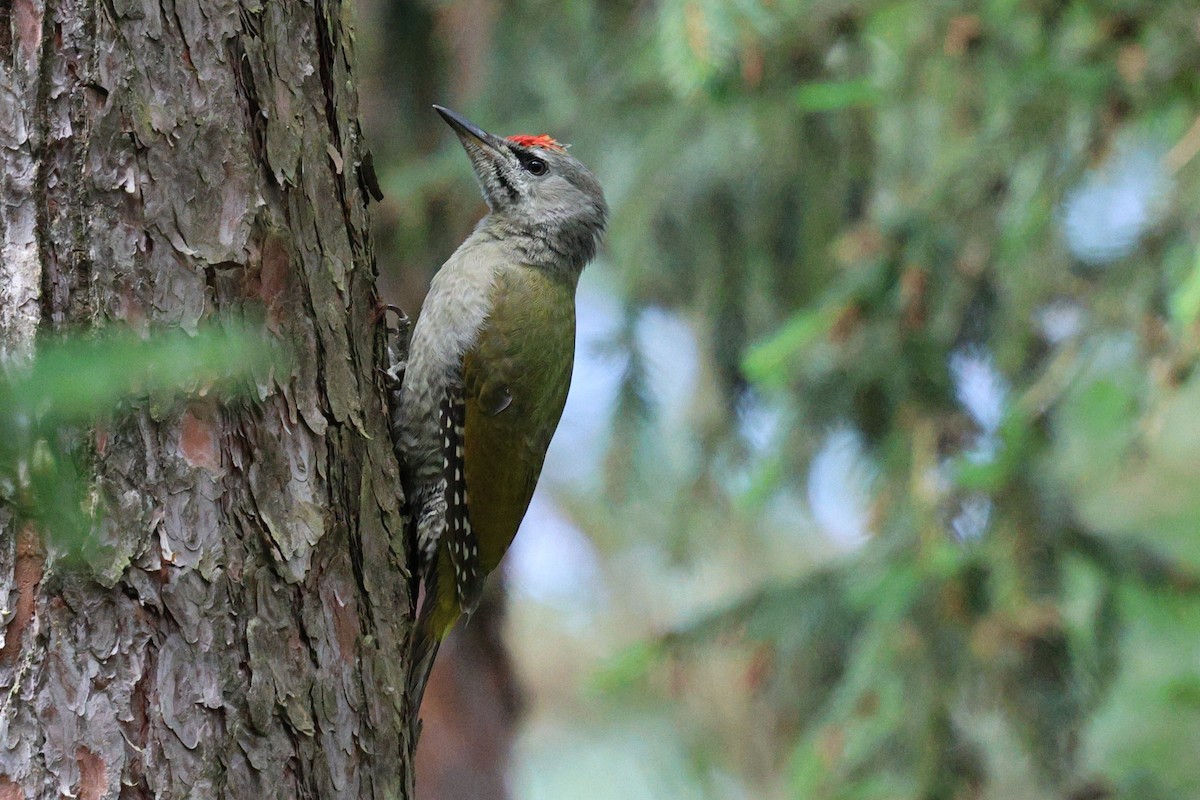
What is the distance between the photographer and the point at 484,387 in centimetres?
332

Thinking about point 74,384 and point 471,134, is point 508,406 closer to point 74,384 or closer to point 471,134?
point 471,134

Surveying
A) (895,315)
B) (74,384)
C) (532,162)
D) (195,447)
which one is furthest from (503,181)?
(74,384)

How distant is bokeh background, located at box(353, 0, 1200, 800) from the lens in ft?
11.8

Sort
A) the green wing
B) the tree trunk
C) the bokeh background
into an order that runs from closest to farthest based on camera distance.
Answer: the tree trunk, the green wing, the bokeh background

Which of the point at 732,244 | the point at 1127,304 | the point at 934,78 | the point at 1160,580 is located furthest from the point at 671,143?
the point at 1160,580

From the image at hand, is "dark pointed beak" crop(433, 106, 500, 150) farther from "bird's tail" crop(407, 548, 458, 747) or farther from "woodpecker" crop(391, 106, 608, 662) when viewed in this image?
"bird's tail" crop(407, 548, 458, 747)

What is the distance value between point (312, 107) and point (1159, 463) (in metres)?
6.60

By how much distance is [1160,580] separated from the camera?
376cm

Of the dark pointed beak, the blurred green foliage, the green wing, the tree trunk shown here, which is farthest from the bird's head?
the blurred green foliage

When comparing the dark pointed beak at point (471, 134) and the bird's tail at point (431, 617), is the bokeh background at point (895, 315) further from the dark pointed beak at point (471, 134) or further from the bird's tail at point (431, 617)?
the bird's tail at point (431, 617)

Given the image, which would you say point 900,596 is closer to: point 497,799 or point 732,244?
point 732,244

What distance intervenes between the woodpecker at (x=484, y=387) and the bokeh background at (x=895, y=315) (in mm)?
638

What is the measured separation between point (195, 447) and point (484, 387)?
1.44m

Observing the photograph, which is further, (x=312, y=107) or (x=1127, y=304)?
(x=1127, y=304)
